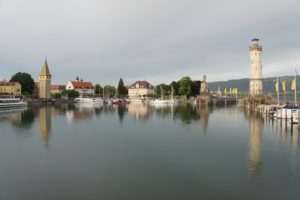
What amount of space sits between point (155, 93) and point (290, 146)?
517ft

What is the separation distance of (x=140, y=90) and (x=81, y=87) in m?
35.2

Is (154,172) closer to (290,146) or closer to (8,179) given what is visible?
(8,179)

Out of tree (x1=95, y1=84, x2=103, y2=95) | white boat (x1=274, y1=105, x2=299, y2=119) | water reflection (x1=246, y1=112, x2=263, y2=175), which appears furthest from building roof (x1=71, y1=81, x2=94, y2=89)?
water reflection (x1=246, y1=112, x2=263, y2=175)

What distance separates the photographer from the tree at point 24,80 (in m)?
128

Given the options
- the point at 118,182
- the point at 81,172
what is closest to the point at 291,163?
the point at 118,182

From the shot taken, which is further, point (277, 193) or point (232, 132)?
point (232, 132)

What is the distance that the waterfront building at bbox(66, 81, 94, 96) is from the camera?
179 m

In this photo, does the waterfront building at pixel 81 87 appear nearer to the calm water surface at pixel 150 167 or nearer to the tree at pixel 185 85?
the tree at pixel 185 85

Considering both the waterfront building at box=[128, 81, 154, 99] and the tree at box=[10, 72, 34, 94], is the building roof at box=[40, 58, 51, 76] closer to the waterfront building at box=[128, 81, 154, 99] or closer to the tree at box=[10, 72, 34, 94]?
the tree at box=[10, 72, 34, 94]

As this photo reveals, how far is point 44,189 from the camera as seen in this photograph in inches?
664

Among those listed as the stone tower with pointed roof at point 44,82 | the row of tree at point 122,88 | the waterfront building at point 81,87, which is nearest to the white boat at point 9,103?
the row of tree at point 122,88

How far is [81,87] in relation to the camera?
182 m

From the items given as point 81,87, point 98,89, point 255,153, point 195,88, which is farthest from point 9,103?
point 98,89

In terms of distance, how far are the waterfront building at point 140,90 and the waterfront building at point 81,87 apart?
24.4 metres
